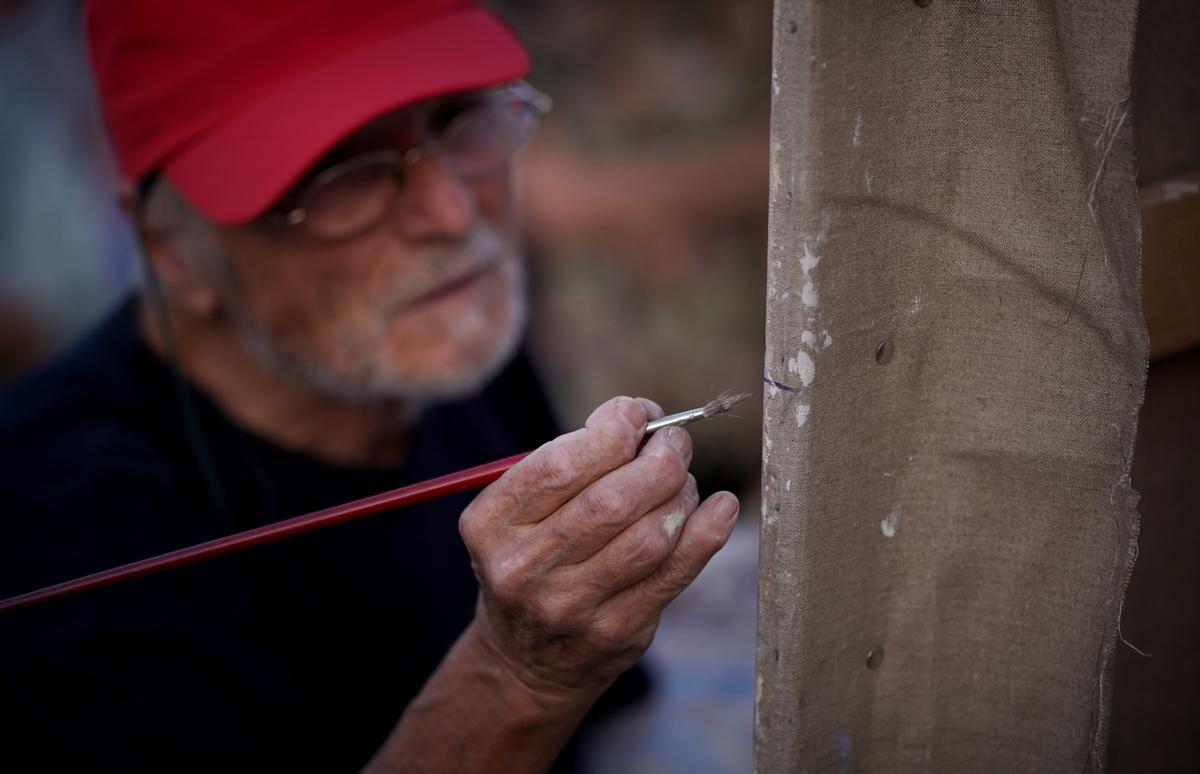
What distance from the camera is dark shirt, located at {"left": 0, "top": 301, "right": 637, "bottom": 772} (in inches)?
51.0

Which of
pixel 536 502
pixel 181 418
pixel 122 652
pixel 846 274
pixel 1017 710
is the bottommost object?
pixel 122 652

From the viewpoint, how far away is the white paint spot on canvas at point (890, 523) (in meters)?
0.89

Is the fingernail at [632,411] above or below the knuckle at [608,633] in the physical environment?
above

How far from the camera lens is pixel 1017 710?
90cm

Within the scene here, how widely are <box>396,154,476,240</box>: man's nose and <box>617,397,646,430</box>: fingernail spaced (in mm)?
832

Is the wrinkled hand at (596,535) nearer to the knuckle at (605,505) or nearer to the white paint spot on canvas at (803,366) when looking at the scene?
the knuckle at (605,505)

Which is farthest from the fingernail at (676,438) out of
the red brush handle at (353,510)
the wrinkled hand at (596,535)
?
the red brush handle at (353,510)

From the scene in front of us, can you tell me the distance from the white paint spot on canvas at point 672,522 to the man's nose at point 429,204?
889 mm

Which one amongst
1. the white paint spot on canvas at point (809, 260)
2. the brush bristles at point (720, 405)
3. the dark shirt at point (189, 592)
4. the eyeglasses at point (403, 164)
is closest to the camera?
the white paint spot on canvas at point (809, 260)

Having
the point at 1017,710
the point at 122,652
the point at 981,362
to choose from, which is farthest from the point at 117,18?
the point at 1017,710

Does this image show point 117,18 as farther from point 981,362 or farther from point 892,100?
point 981,362

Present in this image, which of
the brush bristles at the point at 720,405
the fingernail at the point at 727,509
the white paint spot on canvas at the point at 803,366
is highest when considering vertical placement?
the white paint spot on canvas at the point at 803,366

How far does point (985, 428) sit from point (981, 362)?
58mm

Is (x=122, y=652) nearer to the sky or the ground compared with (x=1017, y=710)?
nearer to the ground
